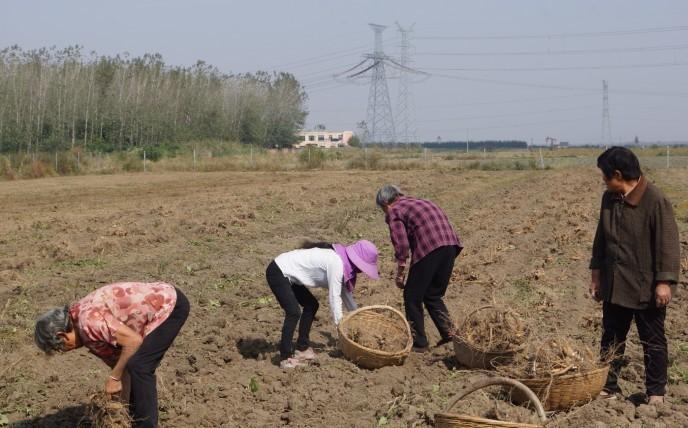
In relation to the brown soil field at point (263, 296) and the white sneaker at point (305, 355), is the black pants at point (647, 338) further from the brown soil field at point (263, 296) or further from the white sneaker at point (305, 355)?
the white sneaker at point (305, 355)

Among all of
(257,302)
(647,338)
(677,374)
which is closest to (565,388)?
(647,338)

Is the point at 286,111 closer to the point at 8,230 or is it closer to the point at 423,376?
the point at 8,230

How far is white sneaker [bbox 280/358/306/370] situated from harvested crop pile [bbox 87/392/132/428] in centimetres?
199

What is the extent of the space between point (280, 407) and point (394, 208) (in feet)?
7.12

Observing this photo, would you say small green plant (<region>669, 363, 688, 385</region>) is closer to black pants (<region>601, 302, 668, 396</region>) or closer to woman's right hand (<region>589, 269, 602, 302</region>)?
black pants (<region>601, 302, 668, 396</region>)

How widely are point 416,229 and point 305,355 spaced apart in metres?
1.55

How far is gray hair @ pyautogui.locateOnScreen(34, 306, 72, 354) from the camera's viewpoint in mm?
5012

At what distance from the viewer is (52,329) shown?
16.4ft

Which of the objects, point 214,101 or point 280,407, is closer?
point 280,407

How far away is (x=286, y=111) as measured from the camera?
8044cm

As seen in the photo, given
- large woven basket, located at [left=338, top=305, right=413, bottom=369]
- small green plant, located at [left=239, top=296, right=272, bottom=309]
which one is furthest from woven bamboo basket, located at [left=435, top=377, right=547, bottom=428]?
small green plant, located at [left=239, top=296, right=272, bottom=309]

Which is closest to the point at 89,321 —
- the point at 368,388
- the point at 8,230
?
the point at 368,388

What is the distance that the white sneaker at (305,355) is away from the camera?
7430 mm

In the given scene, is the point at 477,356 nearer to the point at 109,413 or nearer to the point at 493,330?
the point at 493,330
